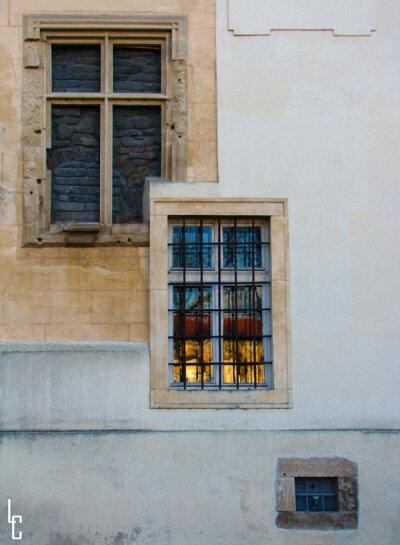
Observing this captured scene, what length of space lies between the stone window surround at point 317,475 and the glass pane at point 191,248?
2.05 m

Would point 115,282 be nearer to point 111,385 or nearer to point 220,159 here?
point 111,385

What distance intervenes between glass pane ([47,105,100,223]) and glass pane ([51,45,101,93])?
0.20 m

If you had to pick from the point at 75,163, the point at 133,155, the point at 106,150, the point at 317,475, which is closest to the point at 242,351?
the point at 317,475

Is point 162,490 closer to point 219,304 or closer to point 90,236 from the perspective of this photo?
point 219,304

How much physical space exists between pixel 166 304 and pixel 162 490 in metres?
1.71

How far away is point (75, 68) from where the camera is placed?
613 centimetres

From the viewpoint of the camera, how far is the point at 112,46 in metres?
6.10

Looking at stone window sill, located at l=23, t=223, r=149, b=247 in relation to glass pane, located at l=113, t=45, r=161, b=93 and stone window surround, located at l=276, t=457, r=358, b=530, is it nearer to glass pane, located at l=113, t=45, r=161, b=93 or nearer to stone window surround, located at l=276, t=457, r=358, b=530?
glass pane, located at l=113, t=45, r=161, b=93

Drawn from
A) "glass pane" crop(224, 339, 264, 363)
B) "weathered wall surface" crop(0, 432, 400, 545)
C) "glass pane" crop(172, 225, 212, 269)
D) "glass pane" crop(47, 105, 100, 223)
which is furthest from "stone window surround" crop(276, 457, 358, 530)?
"glass pane" crop(47, 105, 100, 223)

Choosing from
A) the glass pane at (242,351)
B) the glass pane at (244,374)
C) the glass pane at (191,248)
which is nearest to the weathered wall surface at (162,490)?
the glass pane at (244,374)

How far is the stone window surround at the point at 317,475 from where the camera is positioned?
18.1 feet

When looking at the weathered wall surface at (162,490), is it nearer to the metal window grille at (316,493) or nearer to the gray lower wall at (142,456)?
the gray lower wall at (142,456)

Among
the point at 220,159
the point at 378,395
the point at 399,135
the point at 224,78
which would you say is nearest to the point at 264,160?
the point at 220,159

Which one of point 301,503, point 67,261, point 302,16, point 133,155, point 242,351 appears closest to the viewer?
point 301,503
